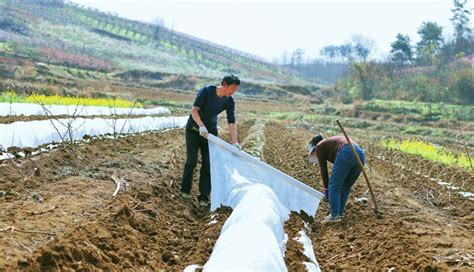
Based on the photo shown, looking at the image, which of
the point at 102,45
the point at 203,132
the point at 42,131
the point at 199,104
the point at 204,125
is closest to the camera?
the point at 203,132

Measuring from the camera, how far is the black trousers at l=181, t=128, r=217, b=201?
18.6ft

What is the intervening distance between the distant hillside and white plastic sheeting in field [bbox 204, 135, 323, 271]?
32.7m

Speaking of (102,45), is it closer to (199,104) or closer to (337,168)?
(199,104)

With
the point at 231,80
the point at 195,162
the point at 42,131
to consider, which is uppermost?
the point at 231,80

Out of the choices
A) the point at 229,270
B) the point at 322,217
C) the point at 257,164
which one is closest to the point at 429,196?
the point at 322,217

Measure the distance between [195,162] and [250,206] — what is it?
1.85 meters

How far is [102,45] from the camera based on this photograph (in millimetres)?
56938

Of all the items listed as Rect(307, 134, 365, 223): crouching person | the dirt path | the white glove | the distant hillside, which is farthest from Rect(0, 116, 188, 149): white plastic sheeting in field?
the distant hillside

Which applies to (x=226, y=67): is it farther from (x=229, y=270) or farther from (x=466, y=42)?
(x=229, y=270)

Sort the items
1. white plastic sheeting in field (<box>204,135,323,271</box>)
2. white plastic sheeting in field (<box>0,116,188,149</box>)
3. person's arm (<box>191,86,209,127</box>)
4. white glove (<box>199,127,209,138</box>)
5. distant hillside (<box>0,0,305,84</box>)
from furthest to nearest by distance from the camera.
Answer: distant hillside (<box>0,0,305,84</box>)
white plastic sheeting in field (<box>0,116,188,149</box>)
person's arm (<box>191,86,209,127</box>)
white glove (<box>199,127,209,138</box>)
white plastic sheeting in field (<box>204,135,323,271</box>)

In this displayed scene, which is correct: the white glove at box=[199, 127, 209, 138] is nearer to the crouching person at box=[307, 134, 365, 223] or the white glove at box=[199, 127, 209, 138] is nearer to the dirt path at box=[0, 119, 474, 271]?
Result: the dirt path at box=[0, 119, 474, 271]

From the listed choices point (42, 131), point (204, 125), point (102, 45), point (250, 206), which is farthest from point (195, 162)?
point (102, 45)

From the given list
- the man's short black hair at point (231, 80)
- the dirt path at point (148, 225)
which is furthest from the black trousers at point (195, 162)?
the man's short black hair at point (231, 80)

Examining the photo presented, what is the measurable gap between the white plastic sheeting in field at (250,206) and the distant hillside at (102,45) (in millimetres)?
32662
